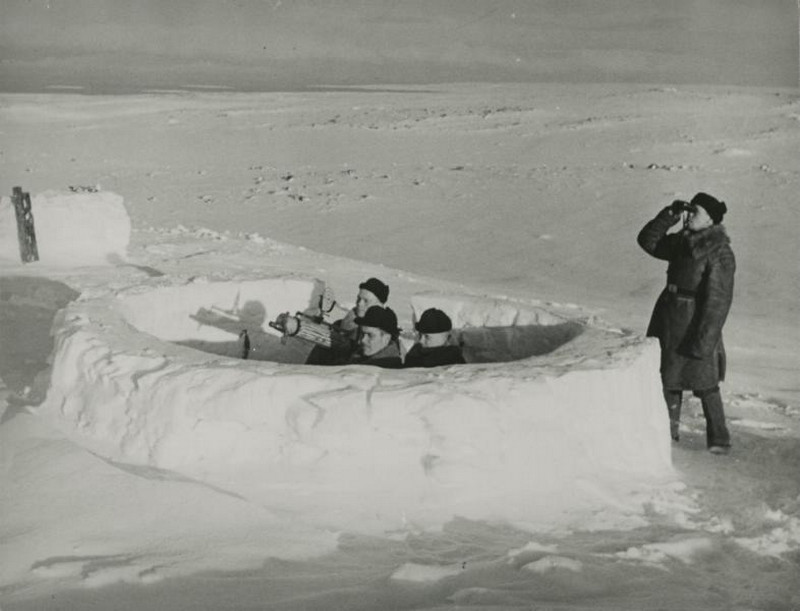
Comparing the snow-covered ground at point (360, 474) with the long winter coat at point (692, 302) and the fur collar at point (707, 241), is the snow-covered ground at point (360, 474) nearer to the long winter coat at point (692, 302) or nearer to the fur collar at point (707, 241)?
the long winter coat at point (692, 302)

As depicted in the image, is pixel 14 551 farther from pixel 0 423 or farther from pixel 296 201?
pixel 296 201

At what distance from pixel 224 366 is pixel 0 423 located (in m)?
1.33

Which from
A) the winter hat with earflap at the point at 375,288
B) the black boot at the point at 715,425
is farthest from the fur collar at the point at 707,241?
the winter hat with earflap at the point at 375,288

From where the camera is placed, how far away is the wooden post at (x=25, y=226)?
10508 mm

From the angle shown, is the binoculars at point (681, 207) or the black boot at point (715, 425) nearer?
the binoculars at point (681, 207)

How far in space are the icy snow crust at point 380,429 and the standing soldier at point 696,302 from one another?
22.3 inches

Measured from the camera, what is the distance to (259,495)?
450cm

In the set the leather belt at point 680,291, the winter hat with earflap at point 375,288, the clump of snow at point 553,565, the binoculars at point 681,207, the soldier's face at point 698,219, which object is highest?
the binoculars at point 681,207

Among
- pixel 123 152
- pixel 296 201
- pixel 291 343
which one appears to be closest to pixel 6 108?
pixel 123 152

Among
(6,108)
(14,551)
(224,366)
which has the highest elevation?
(6,108)

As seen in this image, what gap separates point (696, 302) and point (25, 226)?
721 centimetres

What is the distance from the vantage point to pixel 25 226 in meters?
10.6

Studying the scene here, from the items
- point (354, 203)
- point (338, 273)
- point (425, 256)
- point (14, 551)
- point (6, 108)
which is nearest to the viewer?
point (14, 551)

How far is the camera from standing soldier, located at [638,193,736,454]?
5652 mm
